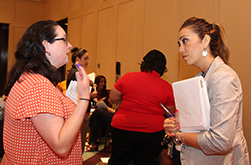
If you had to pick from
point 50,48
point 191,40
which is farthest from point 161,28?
point 50,48

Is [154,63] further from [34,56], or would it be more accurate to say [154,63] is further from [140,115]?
[34,56]

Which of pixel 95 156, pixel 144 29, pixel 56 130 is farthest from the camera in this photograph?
pixel 144 29

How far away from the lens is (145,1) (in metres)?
4.84

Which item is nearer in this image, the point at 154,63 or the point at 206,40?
the point at 206,40

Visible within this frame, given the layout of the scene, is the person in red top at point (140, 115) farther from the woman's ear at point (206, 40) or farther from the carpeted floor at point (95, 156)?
the carpeted floor at point (95, 156)

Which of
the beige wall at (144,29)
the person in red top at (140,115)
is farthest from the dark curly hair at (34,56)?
the beige wall at (144,29)

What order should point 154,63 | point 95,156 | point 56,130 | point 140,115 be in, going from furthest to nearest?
point 95,156 < point 154,63 < point 140,115 < point 56,130

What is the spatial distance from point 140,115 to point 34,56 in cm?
143

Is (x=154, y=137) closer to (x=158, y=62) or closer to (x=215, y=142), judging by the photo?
(x=158, y=62)

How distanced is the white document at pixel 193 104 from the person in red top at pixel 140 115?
1.00 meters

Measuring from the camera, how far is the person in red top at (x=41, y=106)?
1.06m

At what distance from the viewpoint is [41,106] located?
1.06m

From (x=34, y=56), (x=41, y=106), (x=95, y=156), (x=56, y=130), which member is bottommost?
(x=95, y=156)

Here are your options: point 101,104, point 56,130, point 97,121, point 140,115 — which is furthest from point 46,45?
point 97,121
